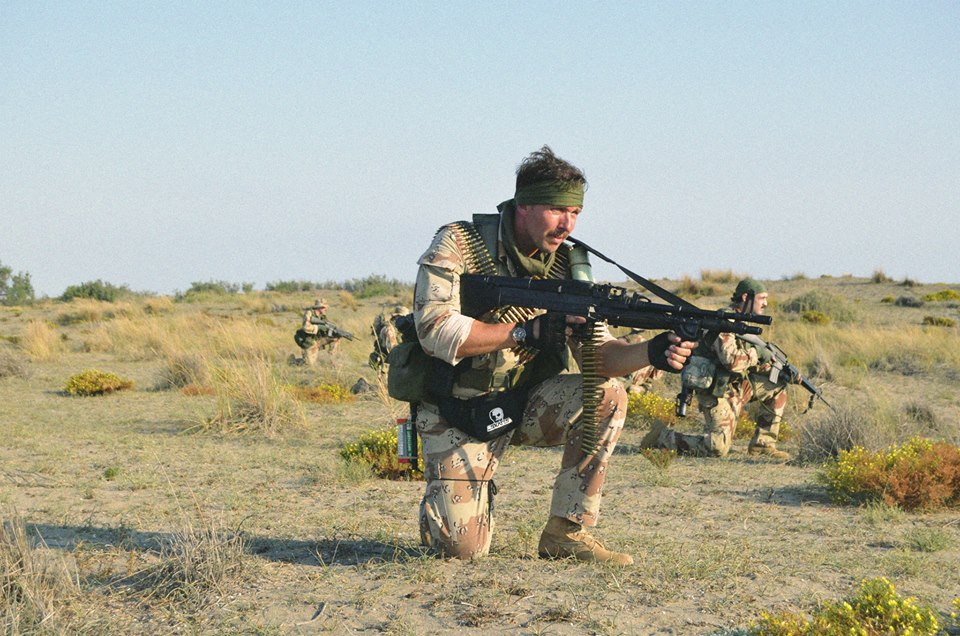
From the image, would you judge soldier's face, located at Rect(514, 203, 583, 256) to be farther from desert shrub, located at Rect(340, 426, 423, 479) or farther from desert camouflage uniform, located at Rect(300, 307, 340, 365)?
desert camouflage uniform, located at Rect(300, 307, 340, 365)

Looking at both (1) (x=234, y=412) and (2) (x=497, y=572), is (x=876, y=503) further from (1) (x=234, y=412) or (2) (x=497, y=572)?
(1) (x=234, y=412)

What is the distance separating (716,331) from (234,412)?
21.1 feet

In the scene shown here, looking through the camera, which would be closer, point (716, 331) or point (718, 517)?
point (716, 331)

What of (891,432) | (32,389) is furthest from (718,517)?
(32,389)

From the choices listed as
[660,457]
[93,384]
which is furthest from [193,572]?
[93,384]

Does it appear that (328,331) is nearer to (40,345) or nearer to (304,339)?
(304,339)

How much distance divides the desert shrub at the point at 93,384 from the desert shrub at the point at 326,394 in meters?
2.90

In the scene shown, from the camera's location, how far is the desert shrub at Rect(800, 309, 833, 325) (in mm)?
21812

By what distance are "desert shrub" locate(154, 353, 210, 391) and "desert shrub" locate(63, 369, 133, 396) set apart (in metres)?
0.65

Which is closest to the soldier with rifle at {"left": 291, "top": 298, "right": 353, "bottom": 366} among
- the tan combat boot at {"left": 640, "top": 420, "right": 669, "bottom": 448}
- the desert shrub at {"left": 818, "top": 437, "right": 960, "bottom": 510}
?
the tan combat boot at {"left": 640, "top": 420, "right": 669, "bottom": 448}

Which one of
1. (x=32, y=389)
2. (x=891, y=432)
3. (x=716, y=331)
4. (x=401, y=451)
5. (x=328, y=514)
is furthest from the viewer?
(x=32, y=389)

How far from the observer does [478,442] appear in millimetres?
4633

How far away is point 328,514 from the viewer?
5848mm

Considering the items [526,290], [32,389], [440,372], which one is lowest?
[32,389]
